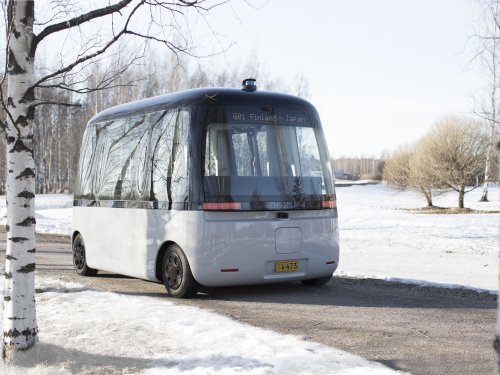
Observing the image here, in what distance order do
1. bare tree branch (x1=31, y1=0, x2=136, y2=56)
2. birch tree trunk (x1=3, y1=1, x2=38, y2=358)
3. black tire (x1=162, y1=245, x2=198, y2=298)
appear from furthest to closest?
black tire (x1=162, y1=245, x2=198, y2=298), bare tree branch (x1=31, y1=0, x2=136, y2=56), birch tree trunk (x1=3, y1=1, x2=38, y2=358)

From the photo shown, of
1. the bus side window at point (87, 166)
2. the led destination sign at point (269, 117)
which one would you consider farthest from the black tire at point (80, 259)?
the led destination sign at point (269, 117)

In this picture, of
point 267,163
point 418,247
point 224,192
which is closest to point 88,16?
point 224,192

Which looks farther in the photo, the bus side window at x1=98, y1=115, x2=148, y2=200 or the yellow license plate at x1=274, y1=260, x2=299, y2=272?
the bus side window at x1=98, y1=115, x2=148, y2=200

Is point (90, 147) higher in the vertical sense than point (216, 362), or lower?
higher

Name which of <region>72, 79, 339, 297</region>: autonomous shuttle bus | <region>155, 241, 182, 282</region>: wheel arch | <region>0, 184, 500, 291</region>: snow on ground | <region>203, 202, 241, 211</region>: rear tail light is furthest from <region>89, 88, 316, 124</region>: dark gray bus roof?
<region>0, 184, 500, 291</region>: snow on ground

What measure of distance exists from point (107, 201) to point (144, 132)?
4.73 feet

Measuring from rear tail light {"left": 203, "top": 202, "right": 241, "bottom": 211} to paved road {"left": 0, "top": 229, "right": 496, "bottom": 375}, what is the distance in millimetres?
1213

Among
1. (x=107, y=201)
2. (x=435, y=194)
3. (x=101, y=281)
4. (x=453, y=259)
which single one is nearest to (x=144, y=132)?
(x=107, y=201)

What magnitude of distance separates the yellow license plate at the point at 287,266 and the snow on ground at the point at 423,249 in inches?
90.6

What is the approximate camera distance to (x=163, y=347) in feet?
18.3

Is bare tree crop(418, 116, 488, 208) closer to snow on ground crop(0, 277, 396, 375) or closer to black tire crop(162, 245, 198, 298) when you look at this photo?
black tire crop(162, 245, 198, 298)

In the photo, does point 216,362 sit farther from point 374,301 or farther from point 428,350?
point 374,301

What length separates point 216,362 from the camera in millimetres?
5043

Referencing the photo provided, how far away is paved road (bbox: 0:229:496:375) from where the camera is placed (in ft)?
18.1
